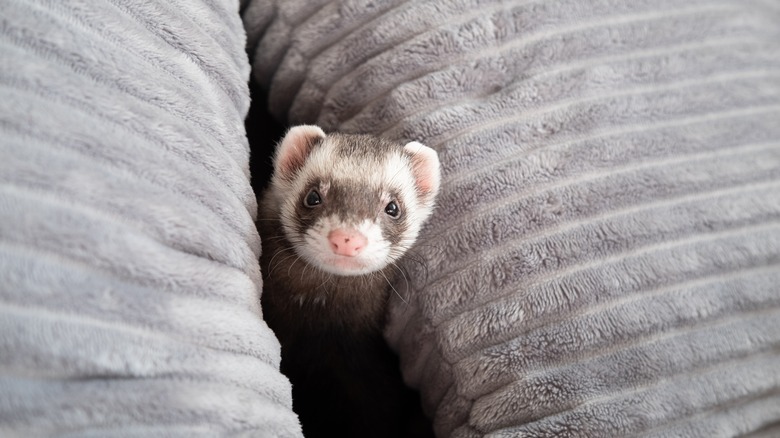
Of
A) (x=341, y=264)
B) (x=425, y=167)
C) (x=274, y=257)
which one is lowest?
(x=274, y=257)

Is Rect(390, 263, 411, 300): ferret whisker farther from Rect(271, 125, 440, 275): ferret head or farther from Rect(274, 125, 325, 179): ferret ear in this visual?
Rect(274, 125, 325, 179): ferret ear

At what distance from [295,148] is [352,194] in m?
0.16

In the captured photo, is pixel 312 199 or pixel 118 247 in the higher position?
pixel 118 247

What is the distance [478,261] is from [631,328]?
25 centimetres

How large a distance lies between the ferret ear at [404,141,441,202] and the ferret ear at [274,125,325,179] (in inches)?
6.8

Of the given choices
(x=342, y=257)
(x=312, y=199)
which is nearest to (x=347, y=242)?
(x=342, y=257)

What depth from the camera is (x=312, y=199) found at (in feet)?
3.38

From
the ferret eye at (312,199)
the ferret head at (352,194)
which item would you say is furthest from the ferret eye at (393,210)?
the ferret eye at (312,199)

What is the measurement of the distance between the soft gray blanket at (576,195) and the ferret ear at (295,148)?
0.32ft

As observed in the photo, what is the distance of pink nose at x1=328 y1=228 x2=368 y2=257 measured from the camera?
905mm

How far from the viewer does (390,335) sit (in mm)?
1124

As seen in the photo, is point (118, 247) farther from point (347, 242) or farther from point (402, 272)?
point (402, 272)

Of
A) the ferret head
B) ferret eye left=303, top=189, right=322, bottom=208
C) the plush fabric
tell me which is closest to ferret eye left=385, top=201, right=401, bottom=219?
the ferret head

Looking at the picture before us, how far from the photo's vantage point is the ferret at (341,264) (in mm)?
976
